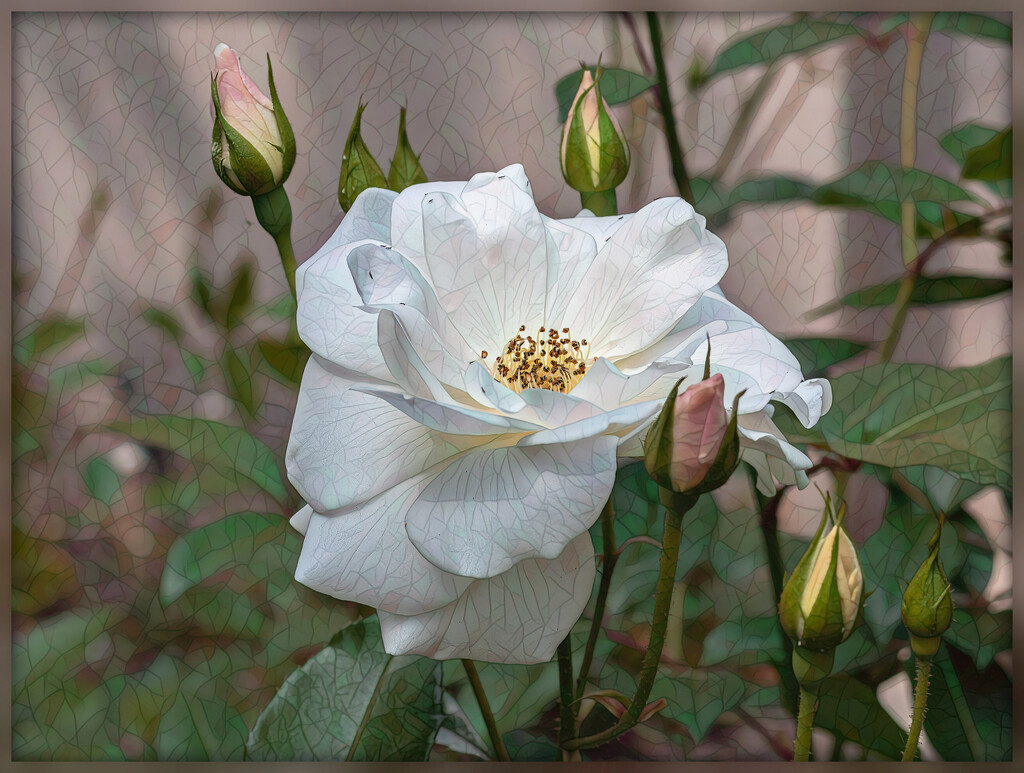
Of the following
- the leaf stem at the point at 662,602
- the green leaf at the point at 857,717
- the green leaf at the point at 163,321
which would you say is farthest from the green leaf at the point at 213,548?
the green leaf at the point at 857,717

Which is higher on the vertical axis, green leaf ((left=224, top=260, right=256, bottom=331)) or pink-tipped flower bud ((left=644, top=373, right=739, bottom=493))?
green leaf ((left=224, top=260, right=256, bottom=331))

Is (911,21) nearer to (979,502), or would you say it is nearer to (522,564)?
(979,502)

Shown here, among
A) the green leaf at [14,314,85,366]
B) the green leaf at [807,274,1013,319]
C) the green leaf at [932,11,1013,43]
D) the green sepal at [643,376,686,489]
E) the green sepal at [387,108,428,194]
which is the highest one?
the green leaf at [932,11,1013,43]

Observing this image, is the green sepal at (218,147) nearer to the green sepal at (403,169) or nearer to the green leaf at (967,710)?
the green sepal at (403,169)

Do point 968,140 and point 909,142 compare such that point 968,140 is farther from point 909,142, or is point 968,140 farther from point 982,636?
point 982,636

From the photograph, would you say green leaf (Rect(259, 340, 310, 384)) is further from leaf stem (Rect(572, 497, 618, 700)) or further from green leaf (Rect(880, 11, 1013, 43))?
green leaf (Rect(880, 11, 1013, 43))

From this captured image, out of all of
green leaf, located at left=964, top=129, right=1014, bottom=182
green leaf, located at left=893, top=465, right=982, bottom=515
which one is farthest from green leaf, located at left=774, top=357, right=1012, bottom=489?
green leaf, located at left=964, top=129, right=1014, bottom=182

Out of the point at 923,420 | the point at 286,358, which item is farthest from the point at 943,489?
the point at 286,358
